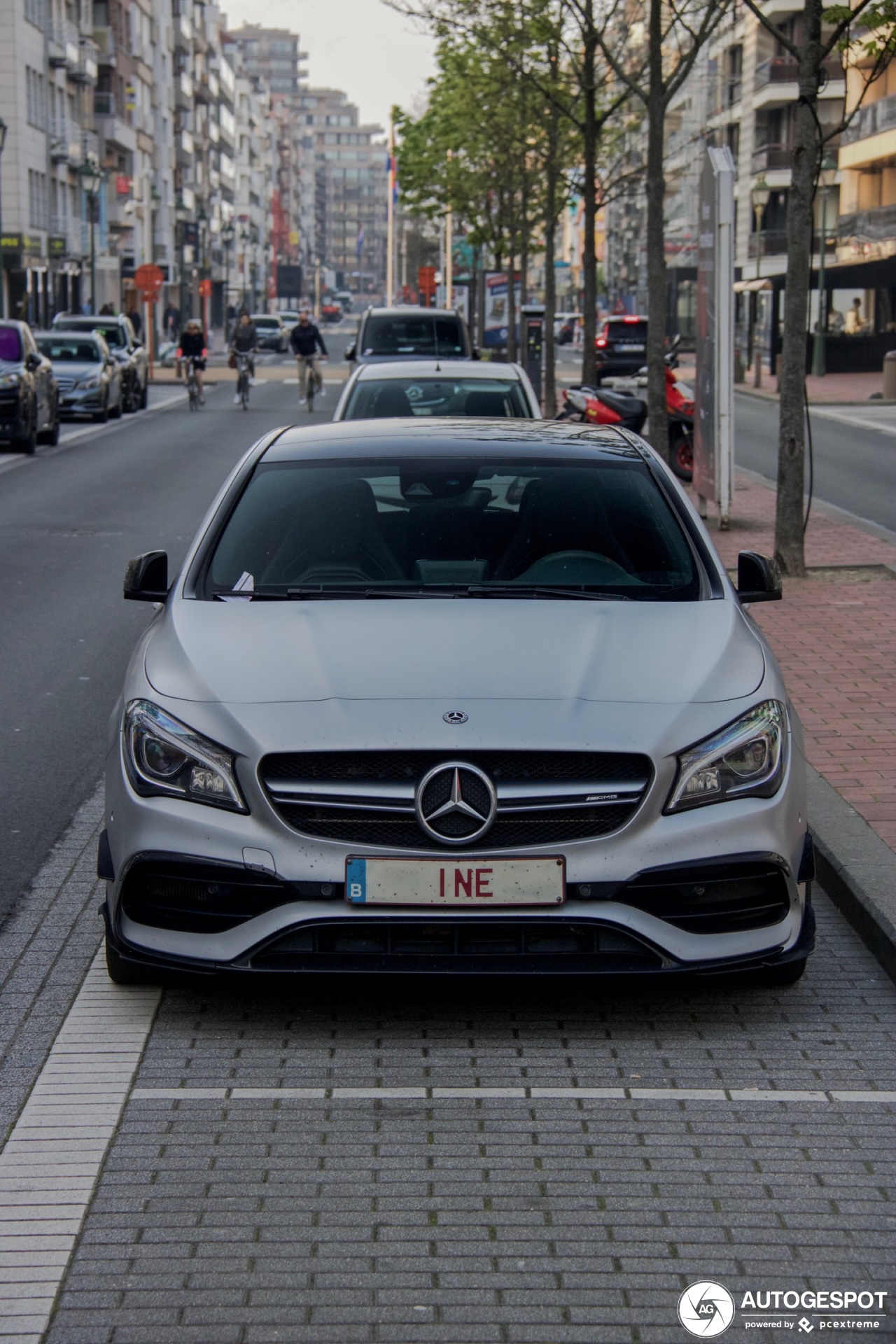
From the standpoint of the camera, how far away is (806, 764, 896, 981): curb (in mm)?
5566

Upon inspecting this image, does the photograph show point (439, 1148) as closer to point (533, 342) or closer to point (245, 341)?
point (533, 342)

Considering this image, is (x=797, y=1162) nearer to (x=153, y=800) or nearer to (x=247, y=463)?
(x=153, y=800)

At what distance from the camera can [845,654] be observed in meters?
10.3

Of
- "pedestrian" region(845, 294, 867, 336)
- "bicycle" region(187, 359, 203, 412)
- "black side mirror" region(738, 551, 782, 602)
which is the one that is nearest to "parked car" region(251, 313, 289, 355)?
"pedestrian" region(845, 294, 867, 336)

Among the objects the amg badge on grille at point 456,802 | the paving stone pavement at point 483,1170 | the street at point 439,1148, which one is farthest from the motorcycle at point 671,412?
the amg badge on grille at point 456,802

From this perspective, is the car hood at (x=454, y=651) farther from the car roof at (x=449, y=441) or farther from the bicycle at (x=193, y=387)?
the bicycle at (x=193, y=387)

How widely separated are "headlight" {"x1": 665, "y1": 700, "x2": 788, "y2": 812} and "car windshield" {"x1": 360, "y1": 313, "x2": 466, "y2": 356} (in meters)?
21.7

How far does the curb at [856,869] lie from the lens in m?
5.57

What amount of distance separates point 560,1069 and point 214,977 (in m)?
1.13

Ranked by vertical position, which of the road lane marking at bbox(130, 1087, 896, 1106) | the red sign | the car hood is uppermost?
the red sign

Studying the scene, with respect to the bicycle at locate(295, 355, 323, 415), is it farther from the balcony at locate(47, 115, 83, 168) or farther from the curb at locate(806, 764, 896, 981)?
the balcony at locate(47, 115, 83, 168)

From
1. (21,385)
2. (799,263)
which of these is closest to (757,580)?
(799,263)

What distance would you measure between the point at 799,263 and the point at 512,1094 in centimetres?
1008

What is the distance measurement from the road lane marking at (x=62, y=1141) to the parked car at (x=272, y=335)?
88.0m
